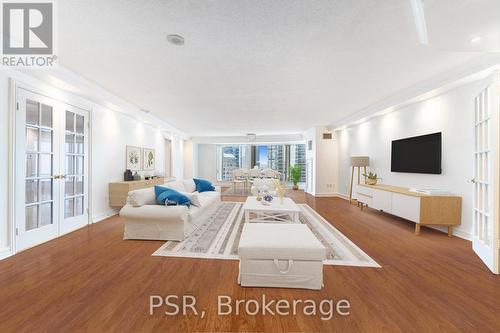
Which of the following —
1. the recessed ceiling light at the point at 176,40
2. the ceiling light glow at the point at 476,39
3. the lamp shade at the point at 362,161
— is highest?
the recessed ceiling light at the point at 176,40

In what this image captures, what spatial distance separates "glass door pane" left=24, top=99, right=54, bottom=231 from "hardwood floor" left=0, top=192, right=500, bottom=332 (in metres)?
0.47

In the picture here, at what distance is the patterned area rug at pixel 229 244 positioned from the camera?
2.58 m

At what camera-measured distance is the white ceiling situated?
6.09ft

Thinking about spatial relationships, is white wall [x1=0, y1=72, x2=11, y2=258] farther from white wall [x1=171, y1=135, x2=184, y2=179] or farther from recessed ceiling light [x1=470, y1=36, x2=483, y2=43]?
white wall [x1=171, y1=135, x2=184, y2=179]

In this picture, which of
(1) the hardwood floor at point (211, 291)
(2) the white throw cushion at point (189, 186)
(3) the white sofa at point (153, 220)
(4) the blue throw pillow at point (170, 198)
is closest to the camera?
(1) the hardwood floor at point (211, 291)

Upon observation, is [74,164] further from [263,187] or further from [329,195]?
[329,195]

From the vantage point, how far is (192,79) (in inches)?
136

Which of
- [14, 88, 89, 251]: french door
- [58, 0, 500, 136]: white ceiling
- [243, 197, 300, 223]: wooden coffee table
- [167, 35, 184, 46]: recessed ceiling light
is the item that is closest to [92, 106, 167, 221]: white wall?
[14, 88, 89, 251]: french door

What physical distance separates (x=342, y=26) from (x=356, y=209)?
444 centimetres

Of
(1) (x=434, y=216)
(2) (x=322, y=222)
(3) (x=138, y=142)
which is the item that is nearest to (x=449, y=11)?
(1) (x=434, y=216)

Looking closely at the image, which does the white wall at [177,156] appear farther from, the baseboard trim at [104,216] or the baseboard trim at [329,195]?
the baseboard trim at [329,195]

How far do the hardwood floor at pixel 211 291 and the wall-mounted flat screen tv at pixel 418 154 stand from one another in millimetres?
1455

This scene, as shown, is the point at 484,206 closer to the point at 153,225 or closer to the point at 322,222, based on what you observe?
the point at 322,222

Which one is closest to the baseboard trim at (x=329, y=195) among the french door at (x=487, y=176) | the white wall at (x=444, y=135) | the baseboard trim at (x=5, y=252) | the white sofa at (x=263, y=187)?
the white wall at (x=444, y=135)
